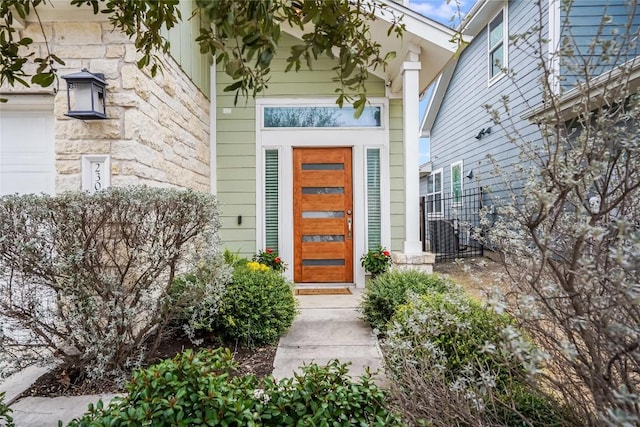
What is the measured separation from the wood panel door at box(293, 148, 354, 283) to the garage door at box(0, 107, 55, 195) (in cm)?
301

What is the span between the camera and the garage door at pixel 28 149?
135 inches

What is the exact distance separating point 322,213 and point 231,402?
409 cm

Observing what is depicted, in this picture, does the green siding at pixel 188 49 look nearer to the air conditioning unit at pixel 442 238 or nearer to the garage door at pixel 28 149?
the garage door at pixel 28 149

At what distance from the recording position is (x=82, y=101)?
304 cm

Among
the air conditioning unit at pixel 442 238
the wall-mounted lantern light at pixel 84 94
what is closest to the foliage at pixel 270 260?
the wall-mounted lantern light at pixel 84 94

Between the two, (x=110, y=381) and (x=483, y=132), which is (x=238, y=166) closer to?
(x=110, y=381)

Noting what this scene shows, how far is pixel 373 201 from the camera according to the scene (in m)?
5.57

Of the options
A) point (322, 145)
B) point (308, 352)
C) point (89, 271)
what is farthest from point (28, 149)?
point (322, 145)

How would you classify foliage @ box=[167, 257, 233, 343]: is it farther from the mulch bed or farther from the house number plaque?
the house number plaque

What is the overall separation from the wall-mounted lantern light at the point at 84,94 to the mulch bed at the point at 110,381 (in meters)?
1.92

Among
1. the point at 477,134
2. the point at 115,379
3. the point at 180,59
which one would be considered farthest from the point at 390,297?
the point at 477,134

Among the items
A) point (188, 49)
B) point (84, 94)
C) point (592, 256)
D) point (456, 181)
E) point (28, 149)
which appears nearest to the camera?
point (592, 256)

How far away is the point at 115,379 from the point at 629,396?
9.25ft

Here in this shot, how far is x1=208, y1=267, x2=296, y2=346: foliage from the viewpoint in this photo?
3.20 meters
